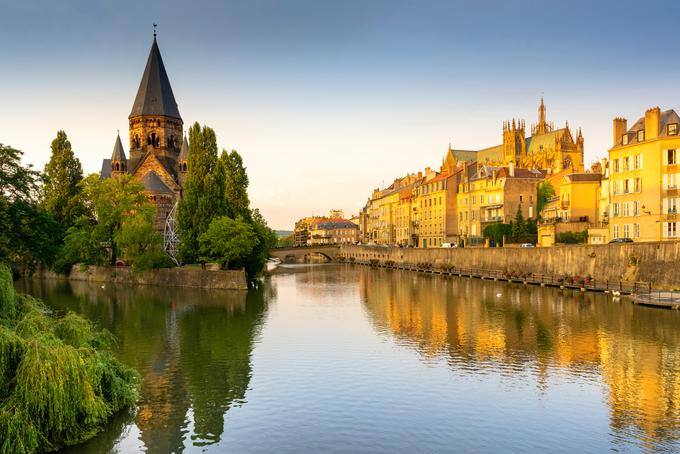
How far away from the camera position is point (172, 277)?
7225 cm

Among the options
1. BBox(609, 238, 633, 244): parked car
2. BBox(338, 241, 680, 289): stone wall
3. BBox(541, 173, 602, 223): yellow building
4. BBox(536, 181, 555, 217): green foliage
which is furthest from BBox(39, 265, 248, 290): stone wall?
BBox(536, 181, 555, 217): green foliage

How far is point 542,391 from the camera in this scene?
2505 cm

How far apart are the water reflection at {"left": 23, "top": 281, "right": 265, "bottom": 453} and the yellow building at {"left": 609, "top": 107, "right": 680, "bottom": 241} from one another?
140 feet

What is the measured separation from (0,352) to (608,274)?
5870 cm

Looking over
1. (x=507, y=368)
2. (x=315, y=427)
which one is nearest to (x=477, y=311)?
(x=507, y=368)

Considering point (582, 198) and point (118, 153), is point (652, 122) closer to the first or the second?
point (582, 198)

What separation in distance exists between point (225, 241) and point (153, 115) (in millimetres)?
61708

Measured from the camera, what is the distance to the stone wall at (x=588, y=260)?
5409 cm

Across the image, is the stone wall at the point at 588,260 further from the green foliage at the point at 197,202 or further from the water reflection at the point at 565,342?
the green foliage at the point at 197,202

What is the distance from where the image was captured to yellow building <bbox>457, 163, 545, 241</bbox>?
97688 millimetres

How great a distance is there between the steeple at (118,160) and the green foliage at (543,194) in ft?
265

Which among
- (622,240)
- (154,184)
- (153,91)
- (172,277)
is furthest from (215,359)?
(153,91)

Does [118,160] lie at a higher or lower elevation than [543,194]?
higher

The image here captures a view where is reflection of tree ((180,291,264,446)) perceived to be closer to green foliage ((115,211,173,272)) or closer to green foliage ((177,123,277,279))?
green foliage ((177,123,277,279))
